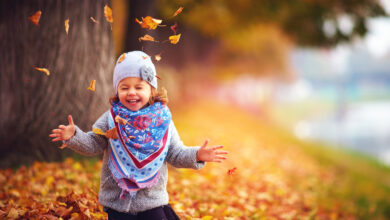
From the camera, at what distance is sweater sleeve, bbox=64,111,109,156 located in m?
2.21

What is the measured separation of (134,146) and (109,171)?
292 millimetres

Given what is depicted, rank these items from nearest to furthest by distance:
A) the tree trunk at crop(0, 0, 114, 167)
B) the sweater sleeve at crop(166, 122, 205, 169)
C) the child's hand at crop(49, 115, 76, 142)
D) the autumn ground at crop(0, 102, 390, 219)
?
the child's hand at crop(49, 115, 76, 142) < the sweater sleeve at crop(166, 122, 205, 169) < the autumn ground at crop(0, 102, 390, 219) < the tree trunk at crop(0, 0, 114, 167)

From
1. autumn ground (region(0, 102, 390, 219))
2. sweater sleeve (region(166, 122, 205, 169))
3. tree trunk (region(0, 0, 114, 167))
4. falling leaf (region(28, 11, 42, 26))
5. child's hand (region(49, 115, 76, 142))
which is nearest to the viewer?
child's hand (region(49, 115, 76, 142))

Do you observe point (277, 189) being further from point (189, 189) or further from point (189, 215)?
point (189, 215)

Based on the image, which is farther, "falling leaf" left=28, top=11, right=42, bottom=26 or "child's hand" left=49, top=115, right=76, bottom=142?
"falling leaf" left=28, top=11, right=42, bottom=26

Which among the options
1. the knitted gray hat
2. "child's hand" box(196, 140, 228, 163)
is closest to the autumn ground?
"child's hand" box(196, 140, 228, 163)

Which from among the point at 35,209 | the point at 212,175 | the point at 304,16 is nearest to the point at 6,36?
the point at 35,209

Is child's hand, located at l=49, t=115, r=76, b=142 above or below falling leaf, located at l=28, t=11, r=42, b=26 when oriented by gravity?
below

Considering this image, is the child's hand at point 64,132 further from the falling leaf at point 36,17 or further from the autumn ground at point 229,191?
the falling leaf at point 36,17

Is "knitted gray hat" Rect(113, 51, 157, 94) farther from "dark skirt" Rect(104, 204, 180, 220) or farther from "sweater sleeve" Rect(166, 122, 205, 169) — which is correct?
"dark skirt" Rect(104, 204, 180, 220)

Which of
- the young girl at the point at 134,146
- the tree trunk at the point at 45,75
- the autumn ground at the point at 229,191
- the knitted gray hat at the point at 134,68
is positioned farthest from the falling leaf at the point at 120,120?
the tree trunk at the point at 45,75

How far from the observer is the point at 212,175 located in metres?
4.84

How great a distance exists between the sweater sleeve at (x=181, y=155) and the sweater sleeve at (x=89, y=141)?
1.52 feet

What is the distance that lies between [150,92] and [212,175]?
2.81 metres
